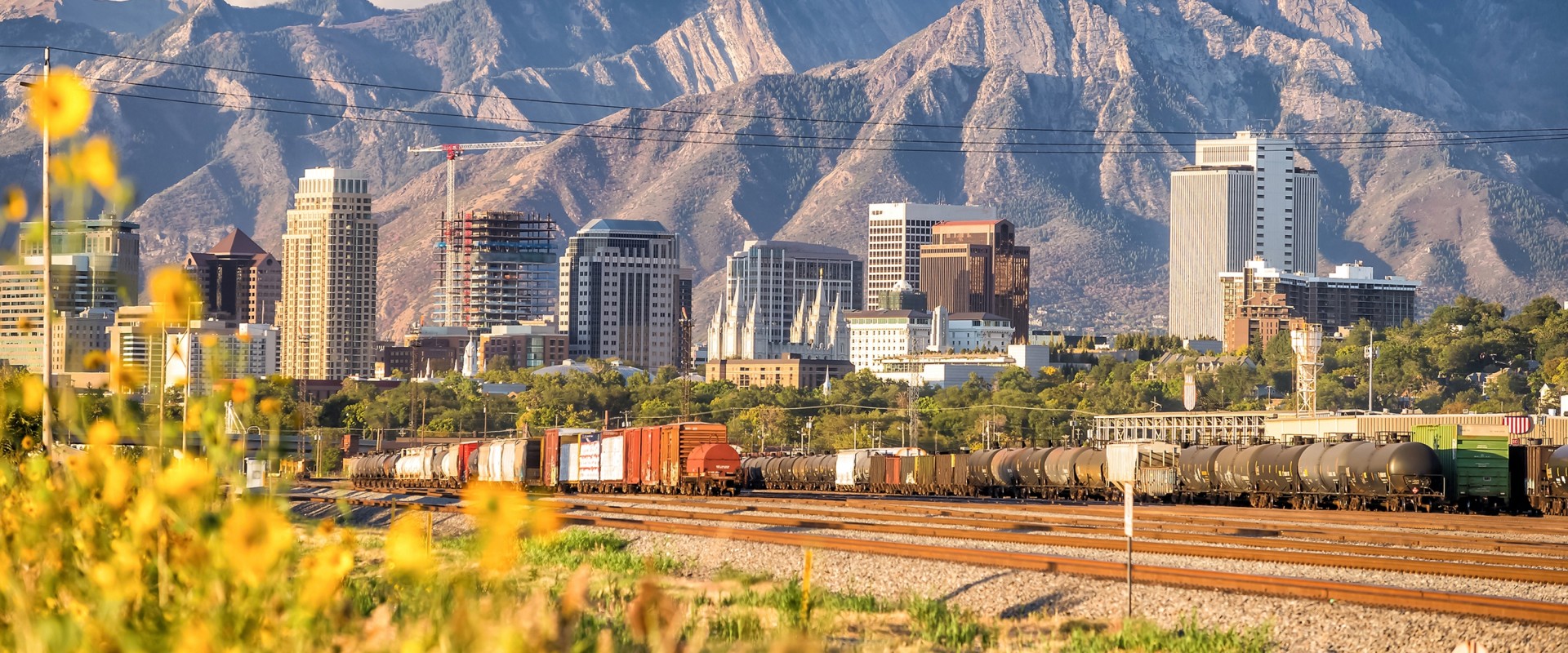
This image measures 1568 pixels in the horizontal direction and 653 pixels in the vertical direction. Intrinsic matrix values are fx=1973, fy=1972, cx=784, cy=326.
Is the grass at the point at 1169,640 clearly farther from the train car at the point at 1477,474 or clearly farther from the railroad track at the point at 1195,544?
the train car at the point at 1477,474

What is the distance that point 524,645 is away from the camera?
6.45 m

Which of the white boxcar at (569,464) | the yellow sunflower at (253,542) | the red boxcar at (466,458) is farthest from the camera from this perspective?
the red boxcar at (466,458)

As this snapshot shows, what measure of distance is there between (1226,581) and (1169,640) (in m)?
5.14

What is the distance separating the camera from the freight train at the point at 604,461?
74438 mm

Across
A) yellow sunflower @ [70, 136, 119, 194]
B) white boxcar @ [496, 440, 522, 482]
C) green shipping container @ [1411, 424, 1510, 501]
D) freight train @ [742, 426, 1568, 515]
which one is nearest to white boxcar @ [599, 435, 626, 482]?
white boxcar @ [496, 440, 522, 482]

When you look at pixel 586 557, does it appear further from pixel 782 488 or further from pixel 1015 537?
pixel 782 488

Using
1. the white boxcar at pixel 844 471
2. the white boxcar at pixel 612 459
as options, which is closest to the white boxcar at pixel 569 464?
the white boxcar at pixel 612 459

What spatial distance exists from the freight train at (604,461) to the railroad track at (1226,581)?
2788 centimetres

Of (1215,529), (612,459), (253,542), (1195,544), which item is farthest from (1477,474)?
(253,542)

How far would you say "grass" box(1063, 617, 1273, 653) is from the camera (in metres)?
19.9

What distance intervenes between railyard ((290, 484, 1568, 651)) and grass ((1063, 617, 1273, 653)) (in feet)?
1.58

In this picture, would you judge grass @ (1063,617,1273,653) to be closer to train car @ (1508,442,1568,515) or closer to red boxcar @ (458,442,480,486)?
train car @ (1508,442,1568,515)

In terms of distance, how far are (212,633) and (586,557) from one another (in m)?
27.6

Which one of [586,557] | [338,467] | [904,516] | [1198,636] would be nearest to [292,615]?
[1198,636]
